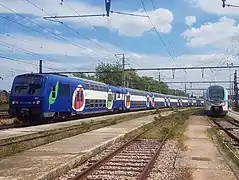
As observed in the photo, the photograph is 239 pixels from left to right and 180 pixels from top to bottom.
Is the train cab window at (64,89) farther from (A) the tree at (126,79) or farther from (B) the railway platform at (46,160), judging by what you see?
(A) the tree at (126,79)

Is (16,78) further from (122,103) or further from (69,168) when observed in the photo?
(122,103)

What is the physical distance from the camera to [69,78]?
94.9 ft

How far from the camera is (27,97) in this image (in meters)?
24.3

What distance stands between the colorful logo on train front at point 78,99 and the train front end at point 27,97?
205 inches

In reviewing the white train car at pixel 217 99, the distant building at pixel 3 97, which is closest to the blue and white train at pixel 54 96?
the white train car at pixel 217 99

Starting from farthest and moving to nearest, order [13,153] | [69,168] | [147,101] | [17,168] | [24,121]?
[147,101]
[24,121]
[13,153]
[69,168]
[17,168]

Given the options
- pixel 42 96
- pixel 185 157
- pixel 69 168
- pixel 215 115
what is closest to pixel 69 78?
pixel 42 96

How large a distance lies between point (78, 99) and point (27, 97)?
672 cm

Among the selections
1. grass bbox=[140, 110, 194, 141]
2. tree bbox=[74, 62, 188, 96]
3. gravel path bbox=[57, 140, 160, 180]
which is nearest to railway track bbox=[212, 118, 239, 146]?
grass bbox=[140, 110, 194, 141]

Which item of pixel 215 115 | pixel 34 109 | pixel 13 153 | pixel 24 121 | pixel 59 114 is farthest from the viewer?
pixel 215 115

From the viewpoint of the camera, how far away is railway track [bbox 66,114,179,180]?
9.36 meters

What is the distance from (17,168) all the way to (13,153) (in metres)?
2.72

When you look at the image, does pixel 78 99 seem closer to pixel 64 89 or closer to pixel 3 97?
pixel 64 89

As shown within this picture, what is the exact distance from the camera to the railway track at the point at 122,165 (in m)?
9.36
